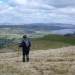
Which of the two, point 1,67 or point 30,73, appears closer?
point 30,73

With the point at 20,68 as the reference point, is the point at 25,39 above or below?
above

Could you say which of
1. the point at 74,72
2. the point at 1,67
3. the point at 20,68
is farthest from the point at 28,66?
the point at 74,72

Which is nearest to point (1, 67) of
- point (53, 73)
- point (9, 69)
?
point (9, 69)

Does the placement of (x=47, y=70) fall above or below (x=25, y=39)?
below

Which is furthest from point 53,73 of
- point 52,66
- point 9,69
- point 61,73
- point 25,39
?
point 25,39

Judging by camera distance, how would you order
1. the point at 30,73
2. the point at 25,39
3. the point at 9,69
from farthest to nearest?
the point at 25,39
the point at 9,69
the point at 30,73

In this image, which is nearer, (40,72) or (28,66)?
(40,72)

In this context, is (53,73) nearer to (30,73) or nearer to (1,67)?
(30,73)

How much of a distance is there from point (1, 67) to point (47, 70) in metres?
5.24

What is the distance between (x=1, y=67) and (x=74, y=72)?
7.86 metres

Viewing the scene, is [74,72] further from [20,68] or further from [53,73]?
[20,68]

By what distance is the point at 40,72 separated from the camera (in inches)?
957

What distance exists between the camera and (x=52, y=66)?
2622 cm

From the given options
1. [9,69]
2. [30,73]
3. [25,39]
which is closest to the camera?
[30,73]
